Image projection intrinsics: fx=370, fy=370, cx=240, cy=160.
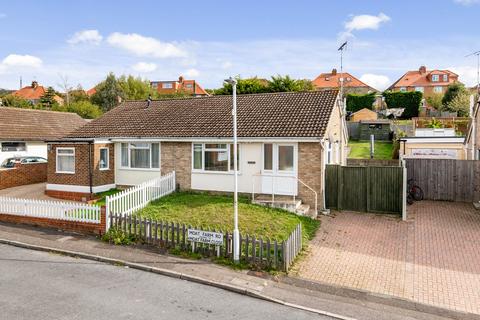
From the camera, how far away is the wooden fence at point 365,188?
15.5 m

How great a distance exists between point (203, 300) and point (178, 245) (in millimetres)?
3004

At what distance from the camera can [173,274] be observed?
31.4 feet

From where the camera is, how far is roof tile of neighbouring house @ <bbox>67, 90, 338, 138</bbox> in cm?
1648

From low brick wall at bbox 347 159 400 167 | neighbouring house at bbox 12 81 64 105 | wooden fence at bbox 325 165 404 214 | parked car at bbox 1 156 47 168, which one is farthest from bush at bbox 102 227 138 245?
neighbouring house at bbox 12 81 64 105

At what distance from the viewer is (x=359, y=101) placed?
54.9 m

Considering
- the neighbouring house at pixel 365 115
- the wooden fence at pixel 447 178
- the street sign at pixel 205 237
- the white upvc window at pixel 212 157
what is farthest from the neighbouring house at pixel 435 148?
the neighbouring house at pixel 365 115

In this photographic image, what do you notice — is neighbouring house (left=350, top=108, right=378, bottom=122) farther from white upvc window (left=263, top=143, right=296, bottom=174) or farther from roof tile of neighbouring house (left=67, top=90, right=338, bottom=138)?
white upvc window (left=263, top=143, right=296, bottom=174)

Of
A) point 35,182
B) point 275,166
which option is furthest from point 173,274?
point 35,182

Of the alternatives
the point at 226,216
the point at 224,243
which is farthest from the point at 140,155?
the point at 224,243

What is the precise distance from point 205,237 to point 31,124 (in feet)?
75.7

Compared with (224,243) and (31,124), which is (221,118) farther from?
(31,124)

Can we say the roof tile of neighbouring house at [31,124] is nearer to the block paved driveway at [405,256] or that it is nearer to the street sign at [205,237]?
the street sign at [205,237]

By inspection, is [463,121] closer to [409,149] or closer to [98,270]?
[409,149]

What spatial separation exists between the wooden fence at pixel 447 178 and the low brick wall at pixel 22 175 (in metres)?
21.5
